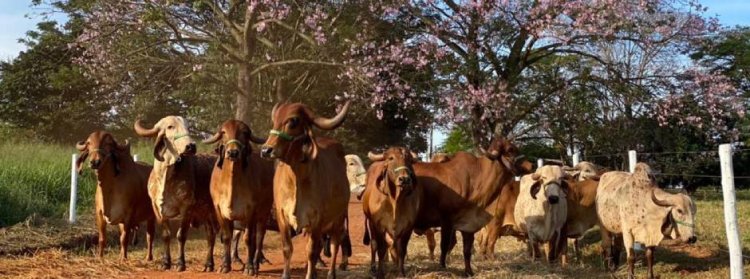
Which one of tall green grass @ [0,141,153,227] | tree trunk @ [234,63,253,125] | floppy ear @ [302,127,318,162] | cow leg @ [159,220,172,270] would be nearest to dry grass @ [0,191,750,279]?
cow leg @ [159,220,172,270]

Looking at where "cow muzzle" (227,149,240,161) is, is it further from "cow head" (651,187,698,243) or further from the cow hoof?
"cow head" (651,187,698,243)

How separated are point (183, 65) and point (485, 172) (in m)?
12.3

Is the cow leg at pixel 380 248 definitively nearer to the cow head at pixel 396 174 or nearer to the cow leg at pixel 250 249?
the cow head at pixel 396 174

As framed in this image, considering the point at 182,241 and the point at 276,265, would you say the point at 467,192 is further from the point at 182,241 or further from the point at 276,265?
the point at 182,241

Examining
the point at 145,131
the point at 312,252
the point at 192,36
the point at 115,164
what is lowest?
the point at 312,252

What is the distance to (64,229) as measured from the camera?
1444cm

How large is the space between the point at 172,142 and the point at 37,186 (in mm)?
8653

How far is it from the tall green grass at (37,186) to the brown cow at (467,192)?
851 cm

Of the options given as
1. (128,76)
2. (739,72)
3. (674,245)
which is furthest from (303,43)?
(739,72)

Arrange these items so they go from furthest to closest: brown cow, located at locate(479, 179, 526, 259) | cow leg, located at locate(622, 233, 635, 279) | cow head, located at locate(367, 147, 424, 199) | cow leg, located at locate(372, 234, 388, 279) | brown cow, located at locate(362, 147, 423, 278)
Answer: brown cow, located at locate(479, 179, 526, 259), cow leg, located at locate(622, 233, 635, 279), brown cow, located at locate(362, 147, 423, 278), cow leg, located at locate(372, 234, 388, 279), cow head, located at locate(367, 147, 424, 199)

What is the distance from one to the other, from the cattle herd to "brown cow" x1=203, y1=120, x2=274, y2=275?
14 millimetres

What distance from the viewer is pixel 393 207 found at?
927cm

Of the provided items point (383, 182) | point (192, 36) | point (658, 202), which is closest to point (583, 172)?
point (658, 202)

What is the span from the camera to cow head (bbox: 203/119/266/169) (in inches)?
338
